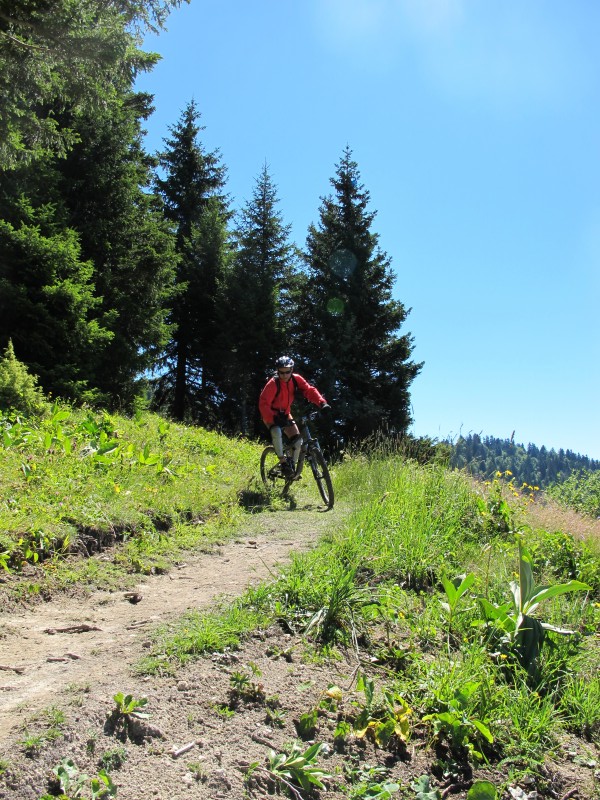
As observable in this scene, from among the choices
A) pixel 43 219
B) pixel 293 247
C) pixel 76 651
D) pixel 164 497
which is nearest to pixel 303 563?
pixel 76 651

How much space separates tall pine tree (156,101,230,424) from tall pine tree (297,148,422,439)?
14.2 feet

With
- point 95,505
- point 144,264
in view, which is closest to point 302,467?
point 95,505

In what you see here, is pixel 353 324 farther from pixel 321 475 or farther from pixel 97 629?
pixel 97 629

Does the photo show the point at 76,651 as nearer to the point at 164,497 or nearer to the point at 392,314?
the point at 164,497

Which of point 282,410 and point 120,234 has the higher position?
point 120,234

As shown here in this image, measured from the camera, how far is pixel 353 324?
22953 millimetres

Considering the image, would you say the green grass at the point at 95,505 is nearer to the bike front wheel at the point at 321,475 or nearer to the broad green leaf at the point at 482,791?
the bike front wheel at the point at 321,475

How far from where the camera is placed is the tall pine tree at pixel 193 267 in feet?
84.5

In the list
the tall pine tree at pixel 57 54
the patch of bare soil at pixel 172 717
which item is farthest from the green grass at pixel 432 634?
the tall pine tree at pixel 57 54

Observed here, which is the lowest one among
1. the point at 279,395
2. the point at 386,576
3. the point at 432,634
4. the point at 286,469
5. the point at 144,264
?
the point at 432,634

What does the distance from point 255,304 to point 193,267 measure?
3.85m

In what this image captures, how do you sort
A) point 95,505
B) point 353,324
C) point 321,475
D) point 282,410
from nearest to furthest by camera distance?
point 95,505 < point 321,475 < point 282,410 < point 353,324

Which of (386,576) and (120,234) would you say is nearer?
(386,576)

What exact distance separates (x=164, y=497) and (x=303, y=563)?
10.3 feet
